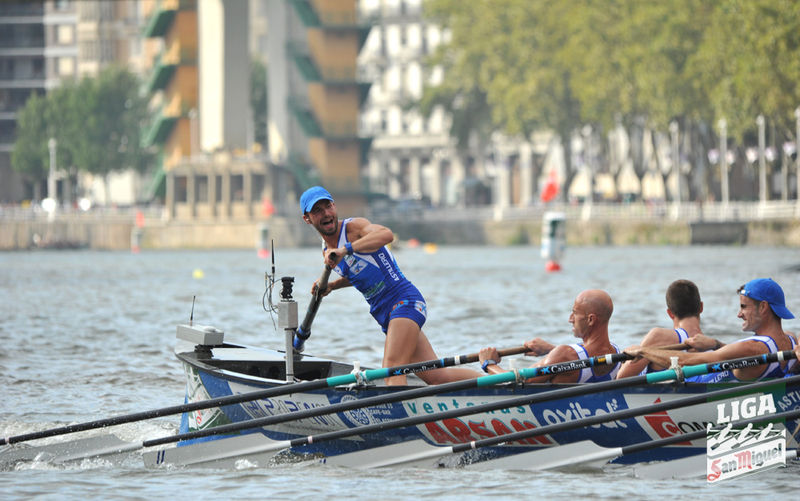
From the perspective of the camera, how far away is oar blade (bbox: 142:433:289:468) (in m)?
16.5

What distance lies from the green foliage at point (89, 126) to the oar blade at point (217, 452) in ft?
354

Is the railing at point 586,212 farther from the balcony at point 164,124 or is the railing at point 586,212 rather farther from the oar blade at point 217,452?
the oar blade at point 217,452

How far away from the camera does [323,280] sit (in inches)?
650

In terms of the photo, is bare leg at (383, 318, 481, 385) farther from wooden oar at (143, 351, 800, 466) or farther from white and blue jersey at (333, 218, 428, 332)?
wooden oar at (143, 351, 800, 466)

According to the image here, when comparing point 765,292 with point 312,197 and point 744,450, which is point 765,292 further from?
point 312,197

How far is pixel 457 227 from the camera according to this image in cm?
10469

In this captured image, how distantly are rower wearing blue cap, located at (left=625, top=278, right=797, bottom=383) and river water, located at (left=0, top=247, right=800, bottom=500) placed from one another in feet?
3.79

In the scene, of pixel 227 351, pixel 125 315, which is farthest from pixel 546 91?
pixel 227 351

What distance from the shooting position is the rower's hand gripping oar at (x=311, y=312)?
16473mm

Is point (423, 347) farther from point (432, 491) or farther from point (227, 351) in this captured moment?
point (227, 351)

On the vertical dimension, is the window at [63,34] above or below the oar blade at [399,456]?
above

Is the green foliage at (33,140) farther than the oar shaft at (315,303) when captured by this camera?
Yes

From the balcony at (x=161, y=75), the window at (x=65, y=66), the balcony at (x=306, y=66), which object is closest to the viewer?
the balcony at (x=161, y=75)

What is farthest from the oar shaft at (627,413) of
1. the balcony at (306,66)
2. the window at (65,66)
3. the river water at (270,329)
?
the window at (65,66)
